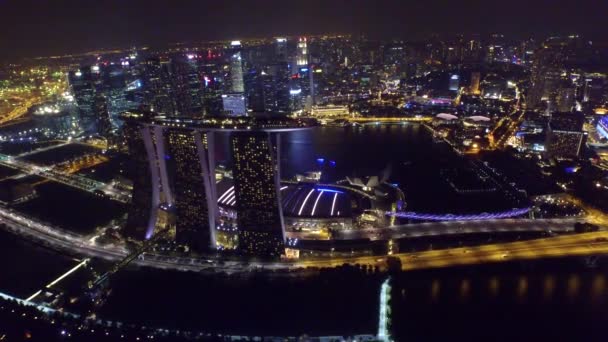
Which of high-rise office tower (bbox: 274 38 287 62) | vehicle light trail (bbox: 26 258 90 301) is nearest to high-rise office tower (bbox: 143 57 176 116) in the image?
vehicle light trail (bbox: 26 258 90 301)

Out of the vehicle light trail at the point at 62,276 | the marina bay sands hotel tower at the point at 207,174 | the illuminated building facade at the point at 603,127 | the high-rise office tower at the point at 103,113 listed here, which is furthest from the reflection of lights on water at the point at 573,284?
the high-rise office tower at the point at 103,113

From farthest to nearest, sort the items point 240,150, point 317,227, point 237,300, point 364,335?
point 317,227 < point 240,150 < point 237,300 < point 364,335

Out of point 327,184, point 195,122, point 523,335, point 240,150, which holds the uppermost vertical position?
point 195,122

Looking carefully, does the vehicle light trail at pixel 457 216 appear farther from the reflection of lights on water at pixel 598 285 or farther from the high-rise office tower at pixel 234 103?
the high-rise office tower at pixel 234 103

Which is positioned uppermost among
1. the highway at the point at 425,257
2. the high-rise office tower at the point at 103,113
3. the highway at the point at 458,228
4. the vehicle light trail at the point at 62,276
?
the high-rise office tower at the point at 103,113

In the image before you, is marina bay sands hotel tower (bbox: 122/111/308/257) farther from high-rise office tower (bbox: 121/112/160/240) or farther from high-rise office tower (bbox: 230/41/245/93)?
high-rise office tower (bbox: 230/41/245/93)

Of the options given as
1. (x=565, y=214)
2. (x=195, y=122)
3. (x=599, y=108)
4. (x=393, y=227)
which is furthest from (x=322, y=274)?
(x=599, y=108)

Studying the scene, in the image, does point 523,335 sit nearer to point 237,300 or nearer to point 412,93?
point 237,300
